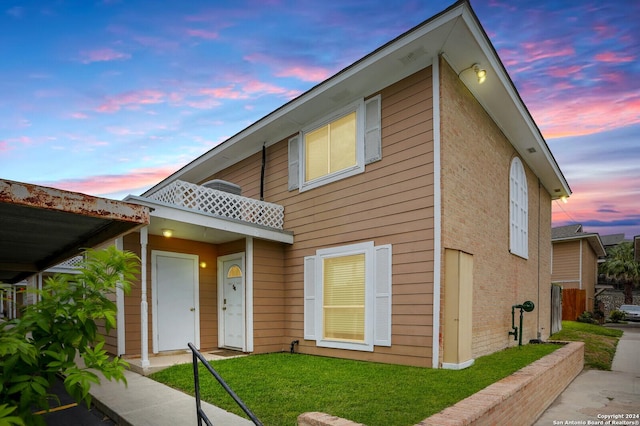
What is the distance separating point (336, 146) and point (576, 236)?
22.2m

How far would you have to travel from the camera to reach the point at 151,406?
5.20 metres

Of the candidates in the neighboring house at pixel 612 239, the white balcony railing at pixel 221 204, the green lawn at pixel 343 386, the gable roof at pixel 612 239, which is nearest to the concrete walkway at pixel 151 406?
the green lawn at pixel 343 386

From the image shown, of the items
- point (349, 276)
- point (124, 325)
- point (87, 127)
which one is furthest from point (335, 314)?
point (87, 127)

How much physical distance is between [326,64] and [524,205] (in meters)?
7.47

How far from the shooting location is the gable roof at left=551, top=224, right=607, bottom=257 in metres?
24.3

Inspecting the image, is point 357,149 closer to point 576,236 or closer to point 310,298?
point 310,298

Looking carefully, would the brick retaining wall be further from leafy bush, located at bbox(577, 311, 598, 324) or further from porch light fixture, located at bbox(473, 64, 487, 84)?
leafy bush, located at bbox(577, 311, 598, 324)

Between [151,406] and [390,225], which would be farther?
[390,225]

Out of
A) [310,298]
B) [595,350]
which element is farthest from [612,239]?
[310,298]

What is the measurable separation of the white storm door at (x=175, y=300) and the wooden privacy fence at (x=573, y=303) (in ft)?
69.7

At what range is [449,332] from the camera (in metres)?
6.79

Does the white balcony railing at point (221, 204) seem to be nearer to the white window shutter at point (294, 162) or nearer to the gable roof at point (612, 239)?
the white window shutter at point (294, 162)

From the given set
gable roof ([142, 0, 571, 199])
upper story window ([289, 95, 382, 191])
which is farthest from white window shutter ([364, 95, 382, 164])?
gable roof ([142, 0, 571, 199])

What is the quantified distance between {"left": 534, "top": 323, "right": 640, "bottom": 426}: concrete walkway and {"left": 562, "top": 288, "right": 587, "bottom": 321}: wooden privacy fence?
13.6 m
